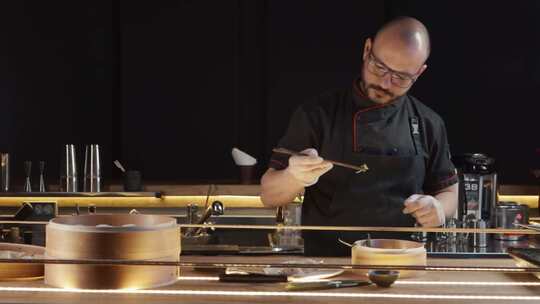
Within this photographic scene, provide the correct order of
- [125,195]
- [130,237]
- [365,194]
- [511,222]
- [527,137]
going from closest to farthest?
[130,237] < [365,194] < [511,222] < [125,195] < [527,137]

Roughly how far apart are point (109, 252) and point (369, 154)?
1.77 metres

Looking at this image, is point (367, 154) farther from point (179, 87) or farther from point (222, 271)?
point (179, 87)

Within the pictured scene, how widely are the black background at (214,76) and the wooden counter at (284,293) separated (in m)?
3.66

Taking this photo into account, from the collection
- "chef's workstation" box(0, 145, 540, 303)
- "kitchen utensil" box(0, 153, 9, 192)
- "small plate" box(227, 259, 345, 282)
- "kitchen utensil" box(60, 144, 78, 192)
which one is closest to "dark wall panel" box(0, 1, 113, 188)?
"kitchen utensil" box(0, 153, 9, 192)

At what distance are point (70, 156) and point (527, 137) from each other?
10.0 feet

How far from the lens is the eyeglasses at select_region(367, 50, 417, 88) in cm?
290

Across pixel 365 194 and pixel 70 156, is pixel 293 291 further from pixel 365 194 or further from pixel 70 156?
pixel 70 156

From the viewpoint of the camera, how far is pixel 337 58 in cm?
537

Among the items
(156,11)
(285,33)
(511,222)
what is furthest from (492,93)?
(156,11)

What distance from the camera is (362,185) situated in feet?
10.2

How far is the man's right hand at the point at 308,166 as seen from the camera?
254cm

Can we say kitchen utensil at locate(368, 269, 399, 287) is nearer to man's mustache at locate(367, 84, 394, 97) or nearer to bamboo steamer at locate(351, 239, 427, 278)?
bamboo steamer at locate(351, 239, 427, 278)

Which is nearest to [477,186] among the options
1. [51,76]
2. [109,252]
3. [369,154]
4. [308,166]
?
[369,154]

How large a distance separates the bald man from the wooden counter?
123cm
